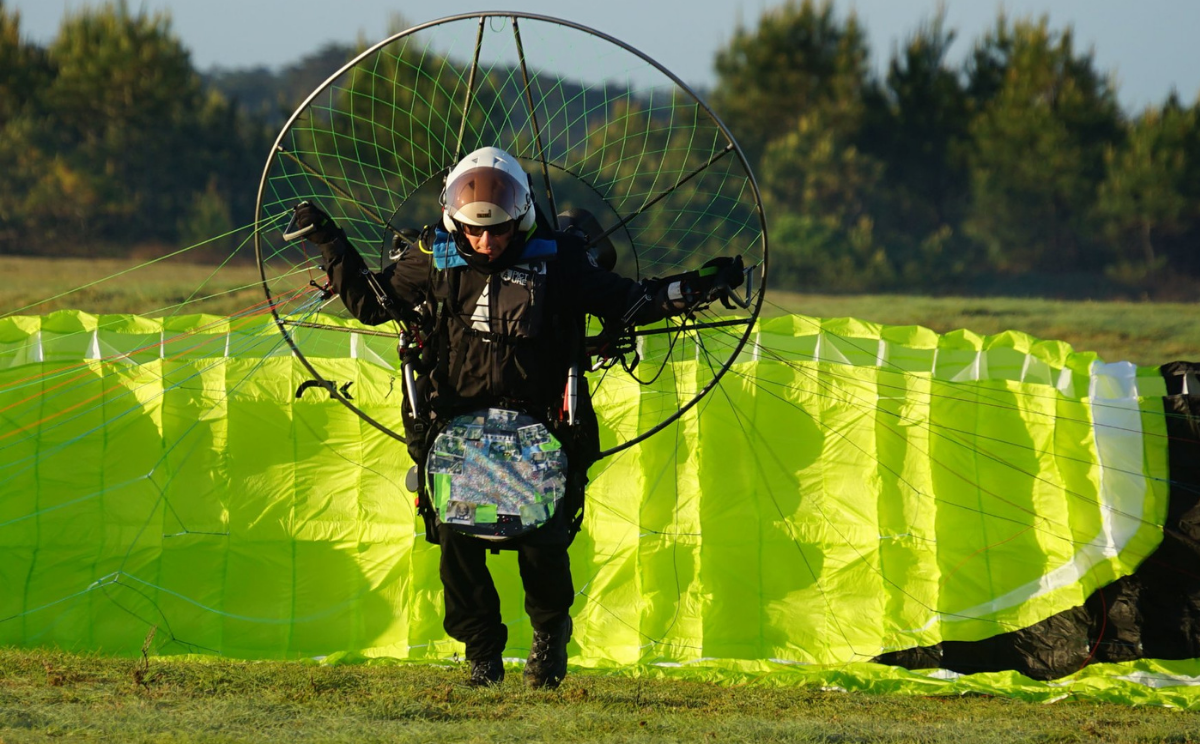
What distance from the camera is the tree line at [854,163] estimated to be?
2855 centimetres

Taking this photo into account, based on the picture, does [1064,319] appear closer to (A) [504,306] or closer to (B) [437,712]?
(A) [504,306]

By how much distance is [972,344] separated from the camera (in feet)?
24.3

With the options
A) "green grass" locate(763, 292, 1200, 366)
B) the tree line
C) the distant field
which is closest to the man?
the distant field

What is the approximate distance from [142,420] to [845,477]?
3.76 metres

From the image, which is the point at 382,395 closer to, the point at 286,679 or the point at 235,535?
the point at 235,535

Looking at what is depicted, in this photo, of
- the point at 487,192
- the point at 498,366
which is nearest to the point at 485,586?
the point at 498,366

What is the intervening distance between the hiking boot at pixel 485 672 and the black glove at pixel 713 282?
1.50 m

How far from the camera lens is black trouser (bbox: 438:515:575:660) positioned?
463cm

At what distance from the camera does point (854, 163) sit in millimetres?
31844

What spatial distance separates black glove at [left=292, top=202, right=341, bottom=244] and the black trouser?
113cm

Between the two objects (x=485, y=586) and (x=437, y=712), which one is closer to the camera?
(x=437, y=712)

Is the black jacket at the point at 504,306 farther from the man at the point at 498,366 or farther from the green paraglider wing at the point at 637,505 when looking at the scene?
the green paraglider wing at the point at 637,505

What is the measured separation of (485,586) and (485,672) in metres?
0.31

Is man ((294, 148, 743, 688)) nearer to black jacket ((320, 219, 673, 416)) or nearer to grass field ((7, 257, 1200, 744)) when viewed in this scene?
black jacket ((320, 219, 673, 416))
